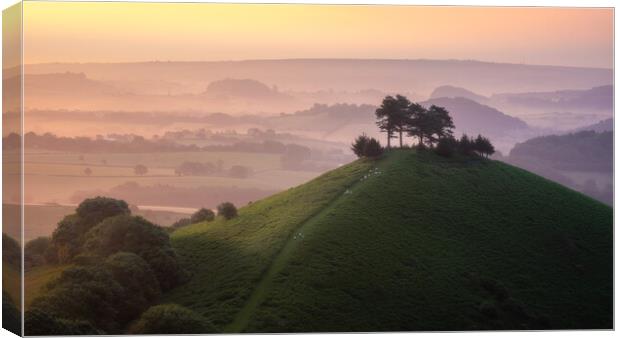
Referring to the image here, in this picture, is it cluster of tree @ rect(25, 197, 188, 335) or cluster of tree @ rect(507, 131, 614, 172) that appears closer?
cluster of tree @ rect(25, 197, 188, 335)

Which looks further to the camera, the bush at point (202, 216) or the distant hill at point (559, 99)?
the distant hill at point (559, 99)

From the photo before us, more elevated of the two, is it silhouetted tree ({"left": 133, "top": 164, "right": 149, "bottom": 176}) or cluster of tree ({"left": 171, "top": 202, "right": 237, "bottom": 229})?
silhouetted tree ({"left": 133, "top": 164, "right": 149, "bottom": 176})

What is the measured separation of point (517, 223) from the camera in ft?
141

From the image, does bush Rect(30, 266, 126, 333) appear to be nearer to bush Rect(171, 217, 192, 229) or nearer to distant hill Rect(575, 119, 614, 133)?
bush Rect(171, 217, 192, 229)

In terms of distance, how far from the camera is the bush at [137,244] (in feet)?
120

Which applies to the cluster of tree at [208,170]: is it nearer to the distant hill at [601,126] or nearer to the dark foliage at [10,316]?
the dark foliage at [10,316]

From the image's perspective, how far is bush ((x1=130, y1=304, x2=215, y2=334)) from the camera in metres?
33.5

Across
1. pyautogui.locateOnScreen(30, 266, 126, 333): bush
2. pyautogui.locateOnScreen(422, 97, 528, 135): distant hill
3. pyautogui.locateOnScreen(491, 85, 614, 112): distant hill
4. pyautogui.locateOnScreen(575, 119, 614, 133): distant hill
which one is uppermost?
pyautogui.locateOnScreen(491, 85, 614, 112): distant hill

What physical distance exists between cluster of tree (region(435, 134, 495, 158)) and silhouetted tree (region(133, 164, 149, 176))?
17162 millimetres

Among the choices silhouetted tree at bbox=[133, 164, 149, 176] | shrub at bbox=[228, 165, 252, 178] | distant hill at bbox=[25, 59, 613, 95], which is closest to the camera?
silhouetted tree at bbox=[133, 164, 149, 176]

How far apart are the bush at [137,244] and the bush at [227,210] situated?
4947 millimetres

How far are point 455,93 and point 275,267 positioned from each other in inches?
558

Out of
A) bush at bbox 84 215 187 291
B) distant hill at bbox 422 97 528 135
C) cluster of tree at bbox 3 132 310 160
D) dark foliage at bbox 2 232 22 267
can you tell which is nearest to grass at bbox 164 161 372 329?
bush at bbox 84 215 187 291

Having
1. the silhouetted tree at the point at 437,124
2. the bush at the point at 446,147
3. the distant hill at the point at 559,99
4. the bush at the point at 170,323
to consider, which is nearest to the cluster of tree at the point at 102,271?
the bush at the point at 170,323
